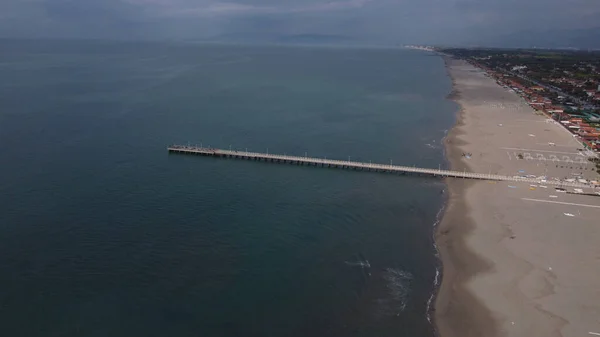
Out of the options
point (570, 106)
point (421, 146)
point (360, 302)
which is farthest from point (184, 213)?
point (570, 106)

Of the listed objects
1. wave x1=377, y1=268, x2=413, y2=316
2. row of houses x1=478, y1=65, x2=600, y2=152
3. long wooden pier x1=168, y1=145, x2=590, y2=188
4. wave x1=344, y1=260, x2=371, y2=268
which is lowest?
wave x1=377, y1=268, x2=413, y2=316

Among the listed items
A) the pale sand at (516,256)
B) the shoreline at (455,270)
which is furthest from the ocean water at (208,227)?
the pale sand at (516,256)

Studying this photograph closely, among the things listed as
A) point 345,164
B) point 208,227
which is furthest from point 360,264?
point 345,164

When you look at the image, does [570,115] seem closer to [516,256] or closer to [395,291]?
[516,256]

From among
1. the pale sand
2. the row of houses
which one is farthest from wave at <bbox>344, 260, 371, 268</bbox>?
the row of houses

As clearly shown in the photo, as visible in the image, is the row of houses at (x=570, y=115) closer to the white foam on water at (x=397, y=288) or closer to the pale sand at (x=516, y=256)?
the pale sand at (x=516, y=256)

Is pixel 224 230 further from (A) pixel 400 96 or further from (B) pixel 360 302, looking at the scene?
(A) pixel 400 96

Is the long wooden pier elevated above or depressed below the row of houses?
below

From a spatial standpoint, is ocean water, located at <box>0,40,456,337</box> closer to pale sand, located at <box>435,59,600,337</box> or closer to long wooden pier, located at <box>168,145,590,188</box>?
long wooden pier, located at <box>168,145,590,188</box>
